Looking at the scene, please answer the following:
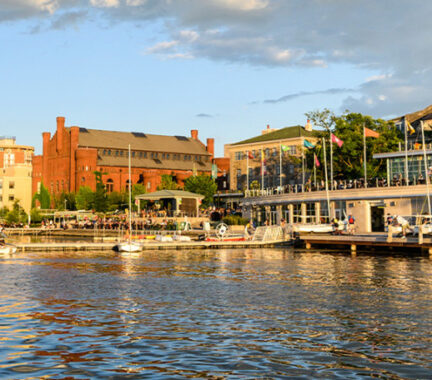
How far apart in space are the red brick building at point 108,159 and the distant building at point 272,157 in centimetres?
1574

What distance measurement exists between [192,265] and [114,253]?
1404 centimetres

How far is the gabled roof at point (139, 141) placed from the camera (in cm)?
14800

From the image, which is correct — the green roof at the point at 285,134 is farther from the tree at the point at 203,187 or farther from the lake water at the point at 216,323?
the lake water at the point at 216,323

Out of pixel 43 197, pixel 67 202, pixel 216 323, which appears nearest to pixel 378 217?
pixel 216 323

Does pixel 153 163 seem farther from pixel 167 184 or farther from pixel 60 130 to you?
pixel 167 184

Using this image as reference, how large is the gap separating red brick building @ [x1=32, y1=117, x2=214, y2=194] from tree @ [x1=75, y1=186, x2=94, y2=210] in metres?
9.97

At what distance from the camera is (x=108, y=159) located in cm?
14588

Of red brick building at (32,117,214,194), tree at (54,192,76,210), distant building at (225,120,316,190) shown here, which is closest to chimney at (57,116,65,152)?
red brick building at (32,117,214,194)

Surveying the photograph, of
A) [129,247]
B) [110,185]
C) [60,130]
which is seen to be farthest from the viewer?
[60,130]

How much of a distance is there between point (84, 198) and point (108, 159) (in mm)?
21470

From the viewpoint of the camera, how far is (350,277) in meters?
35.6

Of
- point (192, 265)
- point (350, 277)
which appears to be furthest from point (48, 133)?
point (350, 277)

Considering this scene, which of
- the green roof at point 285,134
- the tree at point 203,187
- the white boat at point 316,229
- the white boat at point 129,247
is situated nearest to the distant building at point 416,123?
the white boat at point 316,229

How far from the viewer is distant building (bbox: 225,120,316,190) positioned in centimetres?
11225
